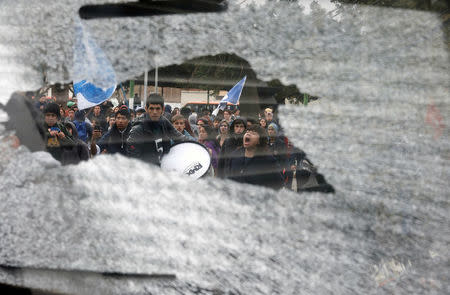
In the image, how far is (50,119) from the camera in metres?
1.46

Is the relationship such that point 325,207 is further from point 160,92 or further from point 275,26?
point 160,92

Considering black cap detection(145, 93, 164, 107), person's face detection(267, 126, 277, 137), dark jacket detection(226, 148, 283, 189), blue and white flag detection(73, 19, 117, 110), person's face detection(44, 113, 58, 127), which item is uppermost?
blue and white flag detection(73, 19, 117, 110)

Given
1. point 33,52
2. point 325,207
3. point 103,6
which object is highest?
point 103,6

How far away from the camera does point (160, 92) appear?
4.59 ft

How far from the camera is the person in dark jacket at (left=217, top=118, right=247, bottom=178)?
1.53 m

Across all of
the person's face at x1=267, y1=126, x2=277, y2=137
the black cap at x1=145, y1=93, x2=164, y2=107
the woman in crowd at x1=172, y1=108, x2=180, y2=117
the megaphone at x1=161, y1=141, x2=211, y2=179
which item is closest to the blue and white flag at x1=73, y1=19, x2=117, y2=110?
the black cap at x1=145, y1=93, x2=164, y2=107

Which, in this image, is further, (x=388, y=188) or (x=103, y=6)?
(x=103, y=6)

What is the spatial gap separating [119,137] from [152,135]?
301 millimetres

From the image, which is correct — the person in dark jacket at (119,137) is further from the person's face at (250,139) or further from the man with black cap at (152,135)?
the person's face at (250,139)

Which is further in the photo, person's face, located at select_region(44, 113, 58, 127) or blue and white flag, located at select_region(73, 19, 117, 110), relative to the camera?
person's face, located at select_region(44, 113, 58, 127)

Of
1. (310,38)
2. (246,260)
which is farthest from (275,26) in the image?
(246,260)

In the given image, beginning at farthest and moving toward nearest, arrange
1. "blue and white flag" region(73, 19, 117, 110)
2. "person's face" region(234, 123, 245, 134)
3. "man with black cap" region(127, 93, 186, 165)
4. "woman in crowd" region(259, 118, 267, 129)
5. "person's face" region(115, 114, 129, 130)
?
"person's face" region(115, 114, 129, 130)
"person's face" region(234, 123, 245, 134)
"woman in crowd" region(259, 118, 267, 129)
"man with black cap" region(127, 93, 186, 165)
"blue and white flag" region(73, 19, 117, 110)

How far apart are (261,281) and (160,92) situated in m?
0.71

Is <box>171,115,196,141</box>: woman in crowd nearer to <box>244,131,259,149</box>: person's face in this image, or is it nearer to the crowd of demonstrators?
the crowd of demonstrators
